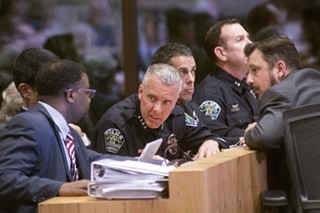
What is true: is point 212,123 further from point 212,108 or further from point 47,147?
point 47,147

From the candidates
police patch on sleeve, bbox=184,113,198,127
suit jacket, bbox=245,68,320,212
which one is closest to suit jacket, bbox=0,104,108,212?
suit jacket, bbox=245,68,320,212

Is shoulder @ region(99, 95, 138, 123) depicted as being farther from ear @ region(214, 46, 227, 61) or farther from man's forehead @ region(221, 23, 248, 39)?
man's forehead @ region(221, 23, 248, 39)

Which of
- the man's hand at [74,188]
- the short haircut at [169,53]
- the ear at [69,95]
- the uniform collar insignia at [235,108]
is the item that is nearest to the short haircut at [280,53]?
the short haircut at [169,53]

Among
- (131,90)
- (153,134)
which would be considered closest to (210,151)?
(153,134)

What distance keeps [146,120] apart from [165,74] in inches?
9.7

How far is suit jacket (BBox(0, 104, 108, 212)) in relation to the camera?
3498mm

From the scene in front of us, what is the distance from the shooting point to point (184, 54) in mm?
4898

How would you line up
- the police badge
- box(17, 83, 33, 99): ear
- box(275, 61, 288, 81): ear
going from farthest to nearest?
the police badge → box(275, 61, 288, 81): ear → box(17, 83, 33, 99): ear

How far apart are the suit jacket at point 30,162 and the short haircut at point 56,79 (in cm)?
8

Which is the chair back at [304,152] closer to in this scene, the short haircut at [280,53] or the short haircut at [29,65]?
the short haircut at [280,53]

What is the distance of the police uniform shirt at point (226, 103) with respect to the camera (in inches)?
196

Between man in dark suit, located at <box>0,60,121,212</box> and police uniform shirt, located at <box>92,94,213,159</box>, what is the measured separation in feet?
1.18

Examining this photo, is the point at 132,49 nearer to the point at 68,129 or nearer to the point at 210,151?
the point at 210,151

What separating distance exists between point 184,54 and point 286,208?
1.16 metres
